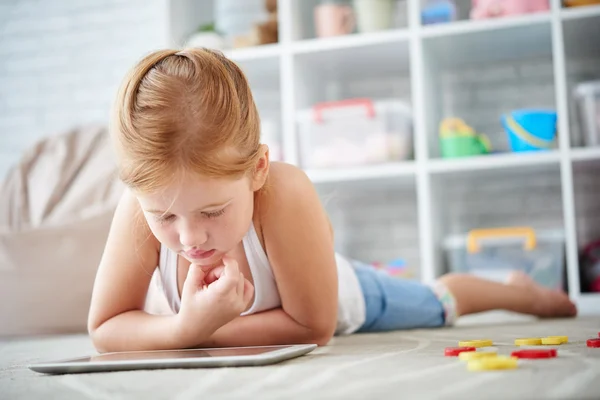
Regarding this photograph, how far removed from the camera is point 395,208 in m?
2.95

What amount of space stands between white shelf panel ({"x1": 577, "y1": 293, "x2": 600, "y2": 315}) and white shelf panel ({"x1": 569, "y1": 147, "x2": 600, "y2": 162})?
1.30ft

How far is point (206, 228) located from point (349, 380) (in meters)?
0.34

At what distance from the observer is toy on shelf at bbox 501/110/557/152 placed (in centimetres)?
239

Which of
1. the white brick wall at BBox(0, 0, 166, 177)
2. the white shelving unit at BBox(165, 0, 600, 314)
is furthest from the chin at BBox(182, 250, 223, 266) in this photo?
the white brick wall at BBox(0, 0, 166, 177)

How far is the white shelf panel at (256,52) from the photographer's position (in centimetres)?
265

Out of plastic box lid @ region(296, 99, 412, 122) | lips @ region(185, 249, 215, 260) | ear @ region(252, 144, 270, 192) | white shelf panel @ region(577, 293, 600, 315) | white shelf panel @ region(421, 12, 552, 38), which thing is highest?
white shelf panel @ region(421, 12, 552, 38)

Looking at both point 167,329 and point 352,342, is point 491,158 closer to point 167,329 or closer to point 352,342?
point 352,342

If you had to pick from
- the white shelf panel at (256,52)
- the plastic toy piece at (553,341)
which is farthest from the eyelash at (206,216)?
the white shelf panel at (256,52)

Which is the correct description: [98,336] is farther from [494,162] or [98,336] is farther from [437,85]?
[437,85]

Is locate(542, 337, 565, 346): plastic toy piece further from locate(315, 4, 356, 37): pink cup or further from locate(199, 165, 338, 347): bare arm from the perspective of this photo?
locate(315, 4, 356, 37): pink cup

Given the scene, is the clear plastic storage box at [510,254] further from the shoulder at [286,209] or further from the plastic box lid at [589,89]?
the shoulder at [286,209]

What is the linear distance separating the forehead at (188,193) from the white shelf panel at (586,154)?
158 centimetres

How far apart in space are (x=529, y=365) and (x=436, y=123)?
1.95 metres

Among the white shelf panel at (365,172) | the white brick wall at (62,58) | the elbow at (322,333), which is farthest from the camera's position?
the white brick wall at (62,58)
